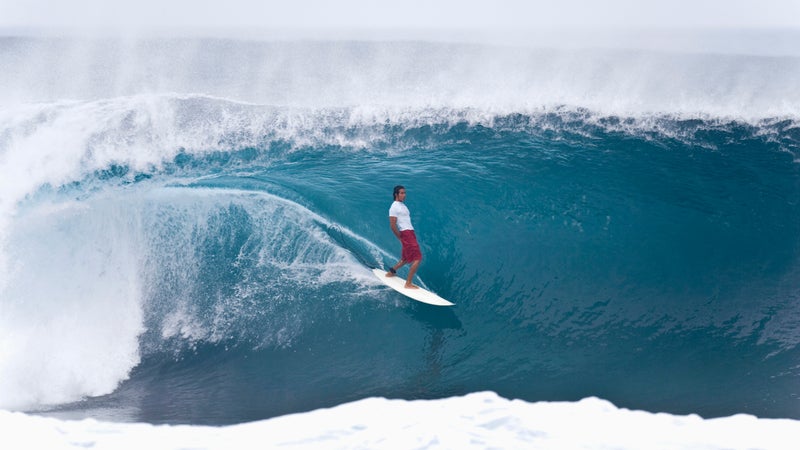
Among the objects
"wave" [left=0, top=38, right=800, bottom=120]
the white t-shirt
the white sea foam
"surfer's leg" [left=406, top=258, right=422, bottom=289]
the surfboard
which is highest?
"wave" [left=0, top=38, right=800, bottom=120]

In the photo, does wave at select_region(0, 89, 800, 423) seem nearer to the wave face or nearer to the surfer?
the wave face

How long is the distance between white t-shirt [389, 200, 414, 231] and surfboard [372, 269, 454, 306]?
28.5 inches

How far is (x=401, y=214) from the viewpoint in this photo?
704cm

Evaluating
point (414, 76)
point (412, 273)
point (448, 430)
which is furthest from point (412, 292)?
point (414, 76)

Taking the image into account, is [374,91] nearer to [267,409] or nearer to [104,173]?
[104,173]

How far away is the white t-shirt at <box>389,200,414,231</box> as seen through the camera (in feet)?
23.0

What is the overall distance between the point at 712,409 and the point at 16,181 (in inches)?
363

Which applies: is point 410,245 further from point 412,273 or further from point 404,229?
point 412,273

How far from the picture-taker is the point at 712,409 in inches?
233

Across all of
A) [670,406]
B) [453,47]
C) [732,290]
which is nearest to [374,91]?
[453,47]

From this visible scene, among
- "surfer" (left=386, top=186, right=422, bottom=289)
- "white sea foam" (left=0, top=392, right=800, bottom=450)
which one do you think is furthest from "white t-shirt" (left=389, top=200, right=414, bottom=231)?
"white sea foam" (left=0, top=392, right=800, bottom=450)

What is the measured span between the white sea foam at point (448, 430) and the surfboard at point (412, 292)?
79.4 inches

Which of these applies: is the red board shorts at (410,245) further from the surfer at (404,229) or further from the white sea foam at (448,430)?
the white sea foam at (448,430)

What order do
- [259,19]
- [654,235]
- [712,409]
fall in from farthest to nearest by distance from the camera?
[259,19], [654,235], [712,409]
